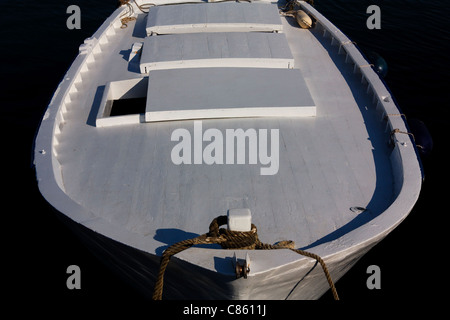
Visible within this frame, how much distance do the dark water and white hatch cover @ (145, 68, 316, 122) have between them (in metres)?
4.34

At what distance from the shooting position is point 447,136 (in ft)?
52.0

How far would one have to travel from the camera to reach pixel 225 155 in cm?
917

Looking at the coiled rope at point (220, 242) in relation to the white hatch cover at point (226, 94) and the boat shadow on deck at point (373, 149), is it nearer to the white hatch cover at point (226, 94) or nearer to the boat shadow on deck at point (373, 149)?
the boat shadow on deck at point (373, 149)

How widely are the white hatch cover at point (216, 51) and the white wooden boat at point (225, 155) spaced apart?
53mm

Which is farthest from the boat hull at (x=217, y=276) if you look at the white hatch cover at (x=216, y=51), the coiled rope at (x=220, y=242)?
the white hatch cover at (x=216, y=51)

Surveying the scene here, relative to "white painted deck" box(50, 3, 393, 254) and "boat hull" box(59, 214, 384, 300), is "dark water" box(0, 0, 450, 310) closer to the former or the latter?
"boat hull" box(59, 214, 384, 300)

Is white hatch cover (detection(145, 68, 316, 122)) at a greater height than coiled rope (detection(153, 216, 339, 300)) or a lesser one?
greater

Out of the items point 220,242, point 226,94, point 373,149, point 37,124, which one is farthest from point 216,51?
point 37,124

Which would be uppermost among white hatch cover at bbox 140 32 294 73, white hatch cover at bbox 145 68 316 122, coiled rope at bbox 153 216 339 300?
white hatch cover at bbox 140 32 294 73

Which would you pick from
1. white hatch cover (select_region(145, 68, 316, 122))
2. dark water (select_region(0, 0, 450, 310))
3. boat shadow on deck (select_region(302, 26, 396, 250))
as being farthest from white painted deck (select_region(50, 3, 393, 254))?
dark water (select_region(0, 0, 450, 310))

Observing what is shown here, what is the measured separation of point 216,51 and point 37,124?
8092mm

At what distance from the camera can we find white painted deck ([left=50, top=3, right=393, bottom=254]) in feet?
25.5

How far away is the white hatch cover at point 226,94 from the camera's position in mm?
9953

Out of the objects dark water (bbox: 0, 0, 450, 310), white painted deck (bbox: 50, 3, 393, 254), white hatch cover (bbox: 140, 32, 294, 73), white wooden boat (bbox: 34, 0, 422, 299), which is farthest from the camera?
white hatch cover (bbox: 140, 32, 294, 73)
